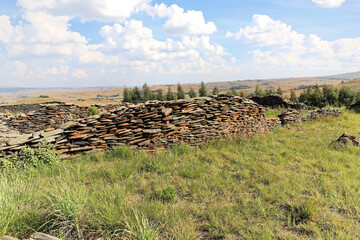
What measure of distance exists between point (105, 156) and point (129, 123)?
120cm

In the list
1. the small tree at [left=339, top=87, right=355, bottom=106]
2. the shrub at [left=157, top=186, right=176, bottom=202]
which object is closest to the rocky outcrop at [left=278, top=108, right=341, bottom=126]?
the shrub at [left=157, top=186, right=176, bottom=202]

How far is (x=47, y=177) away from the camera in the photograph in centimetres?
365

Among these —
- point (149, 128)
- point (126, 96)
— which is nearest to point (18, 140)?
point (149, 128)

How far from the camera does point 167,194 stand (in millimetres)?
3043

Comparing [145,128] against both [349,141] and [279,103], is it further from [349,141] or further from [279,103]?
[279,103]

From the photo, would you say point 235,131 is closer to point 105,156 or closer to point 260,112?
point 260,112

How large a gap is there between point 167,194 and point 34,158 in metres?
3.59

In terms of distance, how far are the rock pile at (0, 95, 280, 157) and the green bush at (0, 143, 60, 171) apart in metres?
0.22

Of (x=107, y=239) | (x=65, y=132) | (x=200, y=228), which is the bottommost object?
(x=200, y=228)

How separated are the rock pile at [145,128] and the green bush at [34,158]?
22cm

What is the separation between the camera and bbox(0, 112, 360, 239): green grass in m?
2.25

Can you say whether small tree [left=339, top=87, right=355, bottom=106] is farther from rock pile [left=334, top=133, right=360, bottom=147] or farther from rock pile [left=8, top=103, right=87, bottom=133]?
rock pile [left=8, top=103, right=87, bottom=133]

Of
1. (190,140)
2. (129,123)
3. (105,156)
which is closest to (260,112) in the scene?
(190,140)

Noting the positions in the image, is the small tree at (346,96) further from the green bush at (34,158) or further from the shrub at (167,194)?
the green bush at (34,158)
